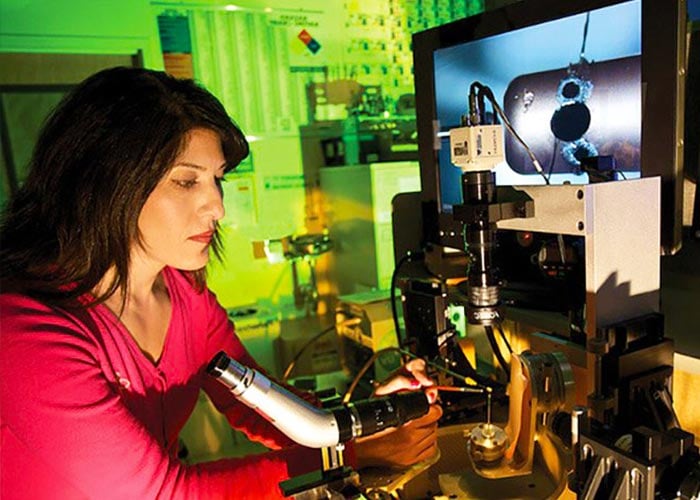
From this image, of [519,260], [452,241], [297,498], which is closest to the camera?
[297,498]

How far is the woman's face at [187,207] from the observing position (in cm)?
87

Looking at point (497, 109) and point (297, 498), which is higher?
point (497, 109)

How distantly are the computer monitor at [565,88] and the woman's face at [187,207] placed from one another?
0.40 meters

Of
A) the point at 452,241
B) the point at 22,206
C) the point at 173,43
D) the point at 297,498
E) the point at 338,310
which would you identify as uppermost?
the point at 173,43

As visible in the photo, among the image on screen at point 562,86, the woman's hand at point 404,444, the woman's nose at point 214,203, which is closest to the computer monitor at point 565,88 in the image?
the image on screen at point 562,86

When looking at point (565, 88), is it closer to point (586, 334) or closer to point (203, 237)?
point (586, 334)

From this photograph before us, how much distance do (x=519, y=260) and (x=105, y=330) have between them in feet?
2.65

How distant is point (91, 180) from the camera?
0.82 m

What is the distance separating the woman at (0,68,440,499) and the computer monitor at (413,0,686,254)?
0.42 meters

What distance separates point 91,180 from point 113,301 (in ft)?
0.78

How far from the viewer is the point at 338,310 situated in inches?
74.7

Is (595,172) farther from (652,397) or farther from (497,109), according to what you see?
(652,397)

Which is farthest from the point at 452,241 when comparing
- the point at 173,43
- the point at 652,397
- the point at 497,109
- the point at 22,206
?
the point at 173,43

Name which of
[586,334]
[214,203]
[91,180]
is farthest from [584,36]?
[91,180]
